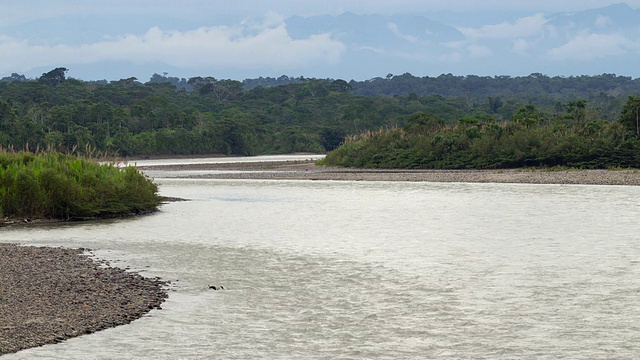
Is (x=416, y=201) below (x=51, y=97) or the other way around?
below

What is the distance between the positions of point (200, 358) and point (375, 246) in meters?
11.6

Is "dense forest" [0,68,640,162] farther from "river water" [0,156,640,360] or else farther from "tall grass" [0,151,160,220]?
"tall grass" [0,151,160,220]

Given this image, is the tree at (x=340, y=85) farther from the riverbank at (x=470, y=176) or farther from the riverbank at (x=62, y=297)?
the riverbank at (x=62, y=297)

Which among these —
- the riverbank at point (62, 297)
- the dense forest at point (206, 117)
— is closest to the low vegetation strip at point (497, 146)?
the dense forest at point (206, 117)

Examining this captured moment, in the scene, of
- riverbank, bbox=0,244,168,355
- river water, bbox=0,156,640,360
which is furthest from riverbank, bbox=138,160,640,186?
riverbank, bbox=0,244,168,355

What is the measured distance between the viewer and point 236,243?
2341 centimetres

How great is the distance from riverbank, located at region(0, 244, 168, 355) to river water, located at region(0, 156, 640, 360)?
1.05 ft

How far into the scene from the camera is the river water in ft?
38.5

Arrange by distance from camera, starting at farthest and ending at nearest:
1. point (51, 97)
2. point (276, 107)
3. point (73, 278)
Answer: point (276, 107) → point (51, 97) → point (73, 278)

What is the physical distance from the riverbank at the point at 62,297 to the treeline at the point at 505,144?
3958 cm

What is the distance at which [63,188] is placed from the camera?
2795 centimetres

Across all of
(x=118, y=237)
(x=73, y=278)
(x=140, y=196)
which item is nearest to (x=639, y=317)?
(x=73, y=278)

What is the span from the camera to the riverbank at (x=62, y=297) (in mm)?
11859

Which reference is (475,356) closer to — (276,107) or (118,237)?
(118,237)
